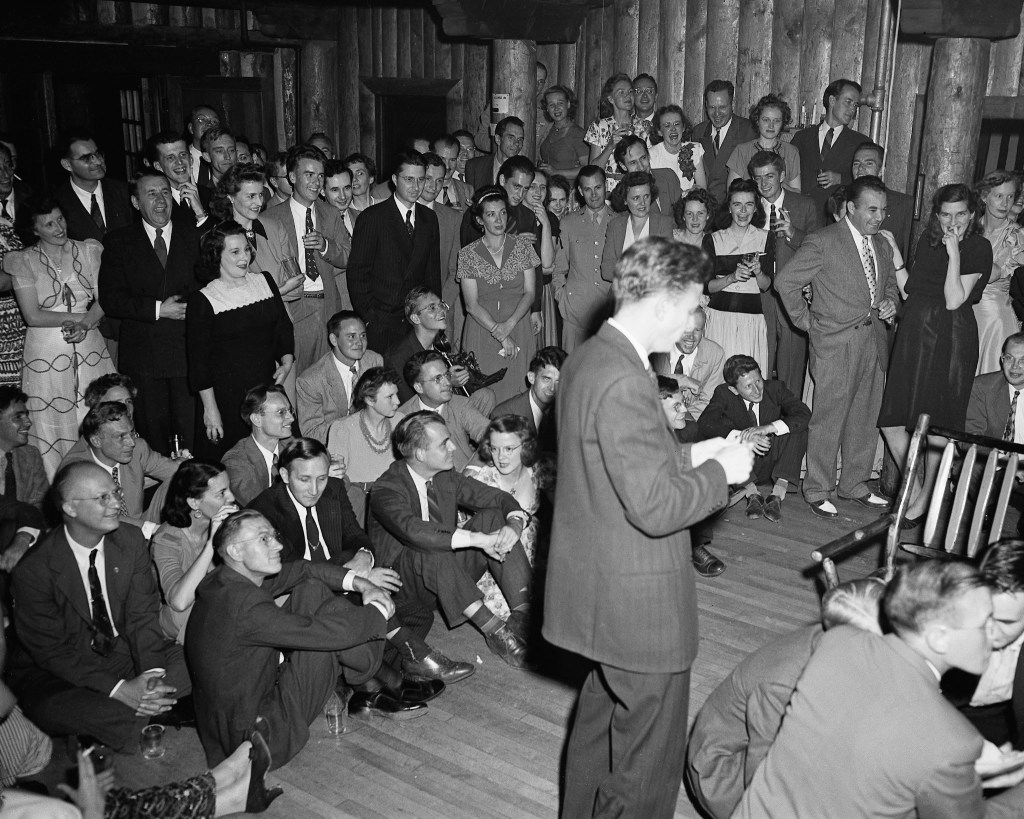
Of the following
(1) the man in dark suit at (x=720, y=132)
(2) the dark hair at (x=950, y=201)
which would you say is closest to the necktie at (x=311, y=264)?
(1) the man in dark suit at (x=720, y=132)

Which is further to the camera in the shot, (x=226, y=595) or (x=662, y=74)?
(x=662, y=74)

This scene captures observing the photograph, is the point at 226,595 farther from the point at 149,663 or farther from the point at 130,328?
the point at 130,328

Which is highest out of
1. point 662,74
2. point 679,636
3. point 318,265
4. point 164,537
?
point 662,74

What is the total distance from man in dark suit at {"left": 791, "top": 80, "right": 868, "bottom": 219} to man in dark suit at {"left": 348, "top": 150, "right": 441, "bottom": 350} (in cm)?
249

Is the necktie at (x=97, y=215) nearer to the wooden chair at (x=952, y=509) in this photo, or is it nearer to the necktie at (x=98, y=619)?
the necktie at (x=98, y=619)

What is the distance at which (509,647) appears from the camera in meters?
→ 3.88

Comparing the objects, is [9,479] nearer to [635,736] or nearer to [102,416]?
[102,416]

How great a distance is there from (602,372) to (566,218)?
405cm

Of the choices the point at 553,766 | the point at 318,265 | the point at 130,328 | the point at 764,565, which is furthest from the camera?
the point at 318,265

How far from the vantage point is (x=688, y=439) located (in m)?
5.05

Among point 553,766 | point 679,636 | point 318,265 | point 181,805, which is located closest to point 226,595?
point 181,805

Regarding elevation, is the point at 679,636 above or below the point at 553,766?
above

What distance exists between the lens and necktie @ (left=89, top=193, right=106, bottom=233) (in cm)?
548

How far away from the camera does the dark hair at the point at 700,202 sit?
5754 millimetres
